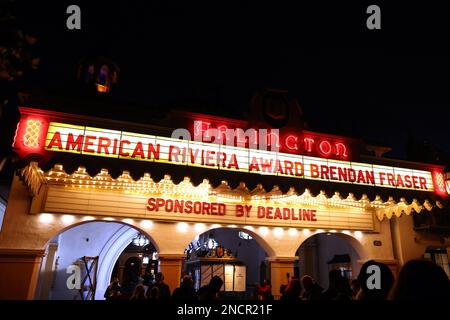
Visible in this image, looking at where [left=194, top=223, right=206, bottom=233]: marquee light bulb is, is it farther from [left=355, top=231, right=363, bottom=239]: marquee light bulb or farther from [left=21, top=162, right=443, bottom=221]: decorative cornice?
[left=355, top=231, right=363, bottom=239]: marquee light bulb

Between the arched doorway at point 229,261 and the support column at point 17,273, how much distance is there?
885 centimetres

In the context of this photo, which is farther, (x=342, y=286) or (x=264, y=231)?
(x=264, y=231)

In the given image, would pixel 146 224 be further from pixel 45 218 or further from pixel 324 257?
pixel 324 257

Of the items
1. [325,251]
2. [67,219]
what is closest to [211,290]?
[67,219]

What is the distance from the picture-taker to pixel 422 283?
1954 millimetres

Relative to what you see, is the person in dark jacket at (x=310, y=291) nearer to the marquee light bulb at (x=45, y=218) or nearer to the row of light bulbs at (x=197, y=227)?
the row of light bulbs at (x=197, y=227)

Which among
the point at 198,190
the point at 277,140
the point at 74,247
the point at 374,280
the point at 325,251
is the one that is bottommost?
the point at 374,280

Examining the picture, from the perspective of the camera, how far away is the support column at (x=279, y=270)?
36.7 ft

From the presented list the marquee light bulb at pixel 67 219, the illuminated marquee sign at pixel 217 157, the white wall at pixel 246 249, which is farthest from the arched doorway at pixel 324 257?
the marquee light bulb at pixel 67 219

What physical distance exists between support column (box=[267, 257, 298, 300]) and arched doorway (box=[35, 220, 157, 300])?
18.4 ft

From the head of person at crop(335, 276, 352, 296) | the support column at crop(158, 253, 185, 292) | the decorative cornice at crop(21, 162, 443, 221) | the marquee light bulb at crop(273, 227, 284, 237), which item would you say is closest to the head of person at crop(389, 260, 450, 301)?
the head of person at crop(335, 276, 352, 296)

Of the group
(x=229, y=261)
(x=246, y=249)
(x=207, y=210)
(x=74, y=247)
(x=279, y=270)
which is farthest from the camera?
(x=246, y=249)

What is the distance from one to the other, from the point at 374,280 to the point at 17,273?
9288 mm

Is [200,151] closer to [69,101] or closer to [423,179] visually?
[69,101]
